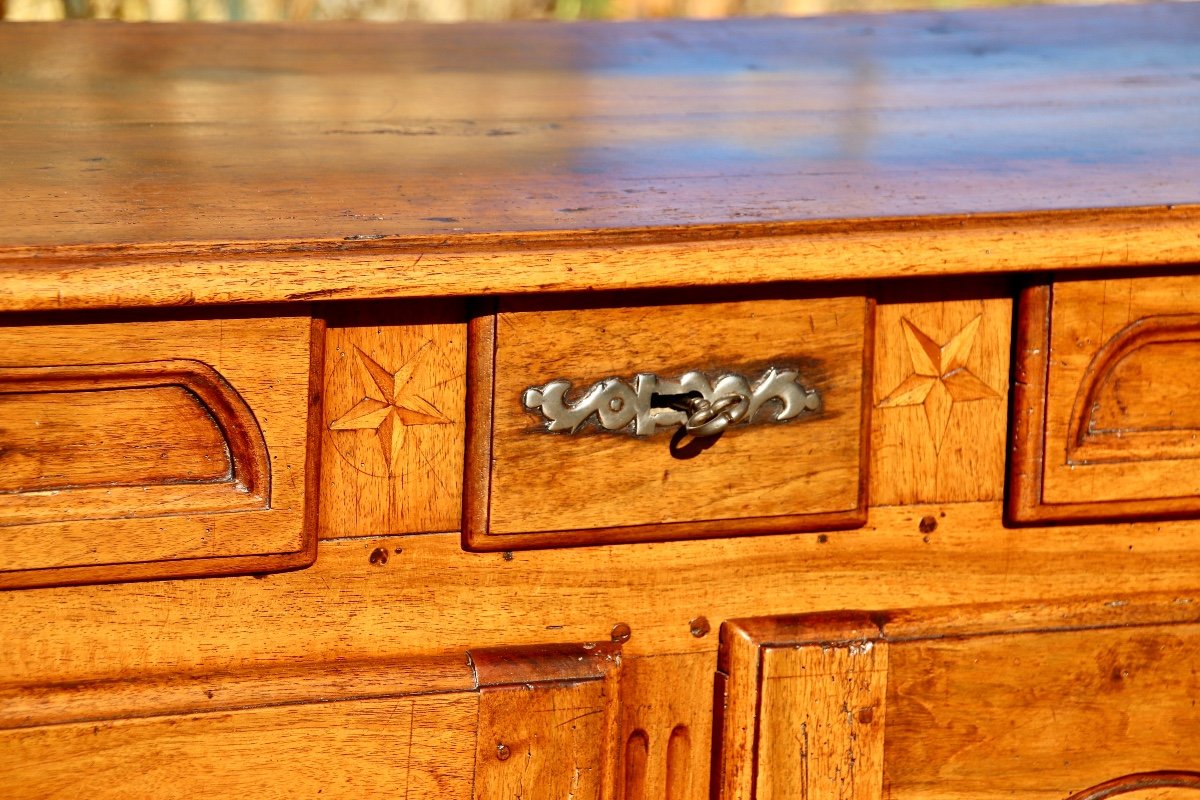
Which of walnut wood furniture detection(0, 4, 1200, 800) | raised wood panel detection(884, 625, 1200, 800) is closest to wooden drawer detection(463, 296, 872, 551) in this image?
walnut wood furniture detection(0, 4, 1200, 800)

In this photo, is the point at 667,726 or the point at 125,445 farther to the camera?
the point at 667,726

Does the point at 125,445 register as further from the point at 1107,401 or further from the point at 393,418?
the point at 1107,401

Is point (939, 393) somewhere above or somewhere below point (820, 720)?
above

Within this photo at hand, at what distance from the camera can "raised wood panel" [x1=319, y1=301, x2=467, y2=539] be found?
70cm

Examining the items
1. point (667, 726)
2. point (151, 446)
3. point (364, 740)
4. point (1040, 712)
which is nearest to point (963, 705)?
point (1040, 712)

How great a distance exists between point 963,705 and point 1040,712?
0.15 ft

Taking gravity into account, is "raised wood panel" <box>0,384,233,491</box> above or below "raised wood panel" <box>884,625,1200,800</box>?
above

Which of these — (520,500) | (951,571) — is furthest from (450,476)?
(951,571)

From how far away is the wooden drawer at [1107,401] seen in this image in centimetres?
77

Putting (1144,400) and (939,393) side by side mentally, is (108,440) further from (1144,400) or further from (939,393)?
(1144,400)

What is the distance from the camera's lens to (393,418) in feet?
2.35

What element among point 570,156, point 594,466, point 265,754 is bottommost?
point 265,754

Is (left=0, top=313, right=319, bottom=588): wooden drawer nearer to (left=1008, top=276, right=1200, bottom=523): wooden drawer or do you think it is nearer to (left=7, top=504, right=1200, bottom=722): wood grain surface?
(left=7, top=504, right=1200, bottom=722): wood grain surface

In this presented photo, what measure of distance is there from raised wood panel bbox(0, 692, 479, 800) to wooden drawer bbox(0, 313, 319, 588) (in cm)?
7
